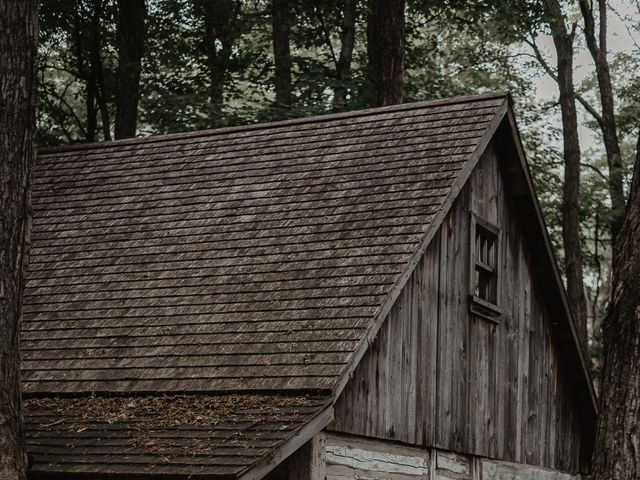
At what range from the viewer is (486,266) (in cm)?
1517

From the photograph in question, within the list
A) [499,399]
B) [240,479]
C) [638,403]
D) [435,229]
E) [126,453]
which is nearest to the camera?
[638,403]

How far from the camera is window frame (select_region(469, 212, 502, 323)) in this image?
47.6ft

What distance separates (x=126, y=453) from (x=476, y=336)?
5.93 m

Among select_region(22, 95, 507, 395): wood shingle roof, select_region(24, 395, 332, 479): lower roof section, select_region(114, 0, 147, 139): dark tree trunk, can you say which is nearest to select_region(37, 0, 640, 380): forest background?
select_region(114, 0, 147, 139): dark tree trunk

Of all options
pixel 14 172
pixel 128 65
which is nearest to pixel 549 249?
pixel 14 172

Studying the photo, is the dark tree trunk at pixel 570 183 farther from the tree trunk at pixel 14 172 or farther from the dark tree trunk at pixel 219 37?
the tree trunk at pixel 14 172

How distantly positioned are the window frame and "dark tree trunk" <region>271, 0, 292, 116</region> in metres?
10.3

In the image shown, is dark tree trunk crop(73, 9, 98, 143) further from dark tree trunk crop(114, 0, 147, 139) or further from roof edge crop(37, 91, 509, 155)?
roof edge crop(37, 91, 509, 155)

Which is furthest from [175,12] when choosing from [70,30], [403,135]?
[403,135]

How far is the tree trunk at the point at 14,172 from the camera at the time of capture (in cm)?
957

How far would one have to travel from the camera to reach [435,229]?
42.3 ft

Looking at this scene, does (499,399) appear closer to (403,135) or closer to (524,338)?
(524,338)

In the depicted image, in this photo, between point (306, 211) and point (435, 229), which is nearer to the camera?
point (435, 229)

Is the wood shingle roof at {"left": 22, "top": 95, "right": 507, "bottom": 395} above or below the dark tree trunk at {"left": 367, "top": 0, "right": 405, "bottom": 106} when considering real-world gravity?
below
